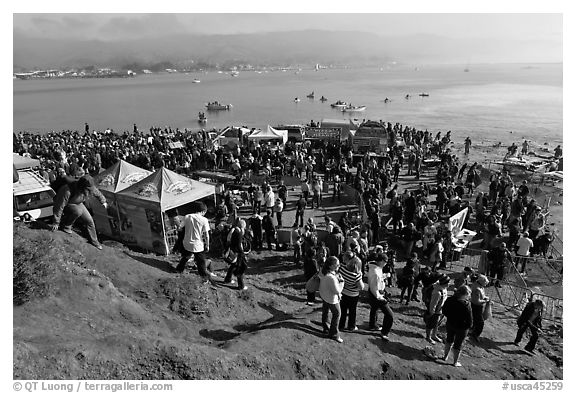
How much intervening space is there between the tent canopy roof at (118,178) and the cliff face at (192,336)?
411 centimetres

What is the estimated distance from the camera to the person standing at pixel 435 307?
770 cm

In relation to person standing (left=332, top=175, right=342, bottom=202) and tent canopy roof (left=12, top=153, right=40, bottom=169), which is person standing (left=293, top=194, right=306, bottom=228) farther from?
tent canopy roof (left=12, top=153, right=40, bottom=169)

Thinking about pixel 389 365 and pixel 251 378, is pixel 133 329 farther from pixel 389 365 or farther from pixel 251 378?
pixel 389 365

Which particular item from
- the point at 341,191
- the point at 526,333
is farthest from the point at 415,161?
the point at 526,333

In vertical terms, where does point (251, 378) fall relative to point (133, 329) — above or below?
below

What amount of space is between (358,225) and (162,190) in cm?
630

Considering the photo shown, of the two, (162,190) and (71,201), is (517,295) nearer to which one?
(162,190)

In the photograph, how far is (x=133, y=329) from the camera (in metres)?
6.57

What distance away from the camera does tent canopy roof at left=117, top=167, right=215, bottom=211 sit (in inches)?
473

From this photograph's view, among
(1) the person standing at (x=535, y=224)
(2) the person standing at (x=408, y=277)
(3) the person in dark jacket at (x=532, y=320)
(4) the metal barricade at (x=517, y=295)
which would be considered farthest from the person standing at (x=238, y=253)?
(1) the person standing at (x=535, y=224)

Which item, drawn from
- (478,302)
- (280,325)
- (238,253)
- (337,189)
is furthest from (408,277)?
(337,189)

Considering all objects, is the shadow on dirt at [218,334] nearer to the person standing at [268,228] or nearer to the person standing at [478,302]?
the person standing at [478,302]

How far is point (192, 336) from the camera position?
7055mm

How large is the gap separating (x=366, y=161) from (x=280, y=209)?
9333mm
